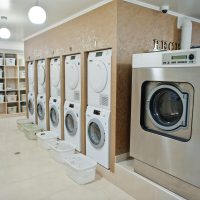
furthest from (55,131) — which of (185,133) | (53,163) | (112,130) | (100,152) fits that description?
(185,133)

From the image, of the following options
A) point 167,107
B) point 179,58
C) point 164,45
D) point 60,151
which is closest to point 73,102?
point 60,151

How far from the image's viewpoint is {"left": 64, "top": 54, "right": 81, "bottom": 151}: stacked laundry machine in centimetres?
344

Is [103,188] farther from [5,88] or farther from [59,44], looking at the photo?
[5,88]

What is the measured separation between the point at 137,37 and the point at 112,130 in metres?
1.29

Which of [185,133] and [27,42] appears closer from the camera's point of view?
[185,133]

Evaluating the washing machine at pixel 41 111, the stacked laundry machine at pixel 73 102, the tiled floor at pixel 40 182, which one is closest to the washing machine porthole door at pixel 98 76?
the stacked laundry machine at pixel 73 102

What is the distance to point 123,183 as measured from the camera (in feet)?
8.38

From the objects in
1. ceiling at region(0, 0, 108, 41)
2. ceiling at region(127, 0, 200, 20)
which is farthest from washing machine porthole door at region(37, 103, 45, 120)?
ceiling at region(127, 0, 200, 20)

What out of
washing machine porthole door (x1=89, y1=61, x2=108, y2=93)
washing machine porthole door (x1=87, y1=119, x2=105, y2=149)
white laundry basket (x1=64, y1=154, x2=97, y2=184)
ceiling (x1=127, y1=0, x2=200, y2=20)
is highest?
ceiling (x1=127, y1=0, x2=200, y2=20)

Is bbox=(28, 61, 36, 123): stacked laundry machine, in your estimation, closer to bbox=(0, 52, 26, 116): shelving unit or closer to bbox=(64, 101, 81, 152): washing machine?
bbox=(0, 52, 26, 116): shelving unit

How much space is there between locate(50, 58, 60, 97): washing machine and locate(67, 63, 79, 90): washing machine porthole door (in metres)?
0.48

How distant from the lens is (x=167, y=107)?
218 cm

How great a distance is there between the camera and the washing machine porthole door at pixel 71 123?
11.6 ft

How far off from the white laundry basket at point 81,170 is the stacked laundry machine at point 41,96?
210 cm
